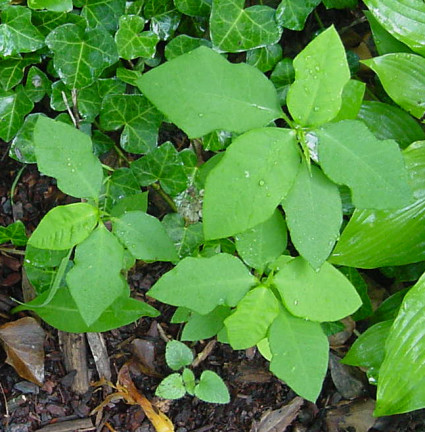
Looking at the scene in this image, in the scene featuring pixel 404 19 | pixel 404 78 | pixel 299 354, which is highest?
pixel 404 19

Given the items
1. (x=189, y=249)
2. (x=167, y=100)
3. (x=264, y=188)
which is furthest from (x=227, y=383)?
(x=167, y=100)

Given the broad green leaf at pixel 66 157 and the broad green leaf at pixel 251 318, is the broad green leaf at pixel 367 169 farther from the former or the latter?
the broad green leaf at pixel 66 157

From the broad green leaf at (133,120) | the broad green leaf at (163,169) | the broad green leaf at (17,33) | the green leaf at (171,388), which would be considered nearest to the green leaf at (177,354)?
the green leaf at (171,388)

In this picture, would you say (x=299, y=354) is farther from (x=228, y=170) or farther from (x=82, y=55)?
(x=82, y=55)

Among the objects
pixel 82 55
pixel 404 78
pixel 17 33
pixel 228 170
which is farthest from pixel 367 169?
pixel 17 33

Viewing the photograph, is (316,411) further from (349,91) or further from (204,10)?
(204,10)

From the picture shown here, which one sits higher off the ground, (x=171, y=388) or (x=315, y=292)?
(x=315, y=292)
